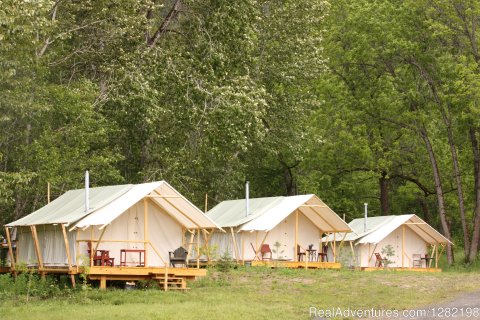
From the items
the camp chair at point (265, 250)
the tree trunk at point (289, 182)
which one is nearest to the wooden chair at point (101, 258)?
the camp chair at point (265, 250)

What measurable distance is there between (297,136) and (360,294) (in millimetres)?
19616

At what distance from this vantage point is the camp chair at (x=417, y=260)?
47.1 metres

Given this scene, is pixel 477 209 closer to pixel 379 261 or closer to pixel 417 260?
pixel 417 260

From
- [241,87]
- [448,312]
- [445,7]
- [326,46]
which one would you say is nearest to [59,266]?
[241,87]

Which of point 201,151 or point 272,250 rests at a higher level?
point 201,151

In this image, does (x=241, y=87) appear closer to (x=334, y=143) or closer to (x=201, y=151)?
(x=201, y=151)

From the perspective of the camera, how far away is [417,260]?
155 feet

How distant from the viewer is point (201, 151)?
142 feet

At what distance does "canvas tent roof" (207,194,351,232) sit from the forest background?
2615 millimetres

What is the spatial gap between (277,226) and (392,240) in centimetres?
810

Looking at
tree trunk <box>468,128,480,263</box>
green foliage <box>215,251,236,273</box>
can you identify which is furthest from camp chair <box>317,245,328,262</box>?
tree trunk <box>468,128,480,263</box>

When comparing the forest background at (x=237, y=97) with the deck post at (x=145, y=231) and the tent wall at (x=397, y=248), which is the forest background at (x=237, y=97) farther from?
the deck post at (x=145, y=231)

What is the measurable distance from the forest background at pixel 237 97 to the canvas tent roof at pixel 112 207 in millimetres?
1617

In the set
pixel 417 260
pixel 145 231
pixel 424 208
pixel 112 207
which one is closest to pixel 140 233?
pixel 145 231
